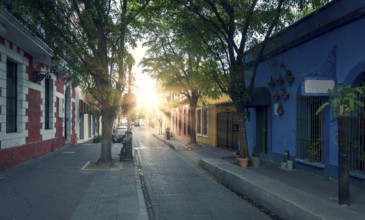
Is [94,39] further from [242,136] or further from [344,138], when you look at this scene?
[344,138]

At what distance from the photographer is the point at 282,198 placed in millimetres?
6594

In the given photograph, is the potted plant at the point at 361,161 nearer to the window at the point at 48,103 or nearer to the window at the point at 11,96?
the window at the point at 11,96

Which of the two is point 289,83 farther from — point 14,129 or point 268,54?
point 14,129

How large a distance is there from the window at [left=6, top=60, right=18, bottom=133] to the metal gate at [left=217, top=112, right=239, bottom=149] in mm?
10806

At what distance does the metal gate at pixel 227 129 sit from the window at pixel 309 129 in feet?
25.0

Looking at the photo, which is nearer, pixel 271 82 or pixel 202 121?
pixel 271 82

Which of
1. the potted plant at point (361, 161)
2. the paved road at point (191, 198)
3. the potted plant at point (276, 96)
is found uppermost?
the potted plant at point (276, 96)

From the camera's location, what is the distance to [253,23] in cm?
1158

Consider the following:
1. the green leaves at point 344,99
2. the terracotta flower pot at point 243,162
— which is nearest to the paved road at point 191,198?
the terracotta flower pot at point 243,162

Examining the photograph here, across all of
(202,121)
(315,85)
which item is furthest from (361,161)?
(202,121)

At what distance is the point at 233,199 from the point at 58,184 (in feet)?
14.6

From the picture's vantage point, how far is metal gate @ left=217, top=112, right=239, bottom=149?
19562mm

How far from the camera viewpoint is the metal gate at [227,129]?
19.6m

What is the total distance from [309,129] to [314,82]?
250 centimetres
